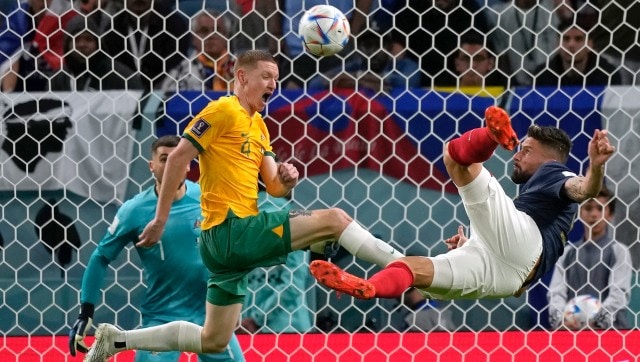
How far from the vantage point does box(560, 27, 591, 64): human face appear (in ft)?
19.4

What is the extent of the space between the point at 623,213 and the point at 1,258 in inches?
118

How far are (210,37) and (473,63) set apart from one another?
1331 mm

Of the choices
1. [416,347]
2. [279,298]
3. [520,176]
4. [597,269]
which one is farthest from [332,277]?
[597,269]

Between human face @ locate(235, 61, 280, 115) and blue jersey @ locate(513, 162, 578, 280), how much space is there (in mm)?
984

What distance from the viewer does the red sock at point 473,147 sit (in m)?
3.72

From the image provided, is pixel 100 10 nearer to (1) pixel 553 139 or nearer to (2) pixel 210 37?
(2) pixel 210 37

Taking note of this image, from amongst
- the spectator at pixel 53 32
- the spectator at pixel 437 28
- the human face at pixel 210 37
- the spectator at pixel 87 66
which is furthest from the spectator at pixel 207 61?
the spectator at pixel 437 28

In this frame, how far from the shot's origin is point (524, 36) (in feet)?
19.7

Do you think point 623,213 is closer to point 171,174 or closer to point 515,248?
point 515,248

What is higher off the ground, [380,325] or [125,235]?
[125,235]

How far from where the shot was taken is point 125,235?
4520 mm

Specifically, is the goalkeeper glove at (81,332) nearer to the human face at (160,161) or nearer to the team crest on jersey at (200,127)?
the human face at (160,161)

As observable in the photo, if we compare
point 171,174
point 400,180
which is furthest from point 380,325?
point 171,174

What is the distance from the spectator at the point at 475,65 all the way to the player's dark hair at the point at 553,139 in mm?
1594
